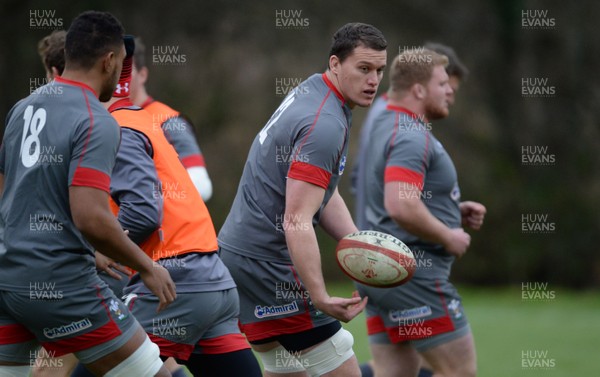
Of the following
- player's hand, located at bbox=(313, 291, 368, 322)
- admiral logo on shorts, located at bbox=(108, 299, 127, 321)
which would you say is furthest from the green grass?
admiral logo on shorts, located at bbox=(108, 299, 127, 321)

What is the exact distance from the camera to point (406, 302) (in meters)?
5.76

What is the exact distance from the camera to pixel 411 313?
227 inches

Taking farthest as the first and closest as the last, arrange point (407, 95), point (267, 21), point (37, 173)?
point (267, 21) < point (407, 95) < point (37, 173)

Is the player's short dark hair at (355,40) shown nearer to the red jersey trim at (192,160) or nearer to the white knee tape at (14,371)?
the red jersey trim at (192,160)

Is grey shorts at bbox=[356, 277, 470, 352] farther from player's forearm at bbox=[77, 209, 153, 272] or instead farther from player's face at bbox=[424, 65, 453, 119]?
player's forearm at bbox=[77, 209, 153, 272]

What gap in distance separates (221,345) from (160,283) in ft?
2.47

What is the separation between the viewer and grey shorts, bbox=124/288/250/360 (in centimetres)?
442

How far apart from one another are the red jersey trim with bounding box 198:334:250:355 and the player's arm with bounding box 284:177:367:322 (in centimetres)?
45

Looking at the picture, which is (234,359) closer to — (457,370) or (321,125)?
(321,125)

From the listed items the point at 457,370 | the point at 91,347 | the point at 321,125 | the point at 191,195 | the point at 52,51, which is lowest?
the point at 457,370

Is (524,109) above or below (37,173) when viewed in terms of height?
below

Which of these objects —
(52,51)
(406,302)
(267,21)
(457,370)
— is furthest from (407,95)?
(267,21)

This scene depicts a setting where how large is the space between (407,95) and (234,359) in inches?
91.7

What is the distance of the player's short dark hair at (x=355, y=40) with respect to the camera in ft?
15.9
